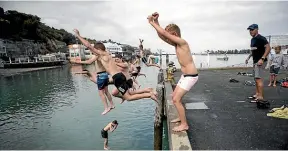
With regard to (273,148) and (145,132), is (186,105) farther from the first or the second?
(145,132)

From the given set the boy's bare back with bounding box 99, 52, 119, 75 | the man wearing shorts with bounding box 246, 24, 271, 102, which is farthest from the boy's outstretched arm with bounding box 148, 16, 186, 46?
the man wearing shorts with bounding box 246, 24, 271, 102

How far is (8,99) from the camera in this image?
26328mm

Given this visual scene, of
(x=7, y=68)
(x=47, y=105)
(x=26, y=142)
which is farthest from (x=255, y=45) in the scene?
(x=7, y=68)

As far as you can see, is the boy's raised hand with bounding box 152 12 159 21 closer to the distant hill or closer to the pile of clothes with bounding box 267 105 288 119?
the pile of clothes with bounding box 267 105 288 119

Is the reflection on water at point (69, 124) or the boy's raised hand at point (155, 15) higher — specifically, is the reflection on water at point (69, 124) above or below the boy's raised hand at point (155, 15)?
below

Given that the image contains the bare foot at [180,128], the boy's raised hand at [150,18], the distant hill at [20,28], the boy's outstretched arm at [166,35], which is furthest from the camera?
the distant hill at [20,28]

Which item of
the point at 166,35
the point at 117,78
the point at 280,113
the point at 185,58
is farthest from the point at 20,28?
the point at 280,113

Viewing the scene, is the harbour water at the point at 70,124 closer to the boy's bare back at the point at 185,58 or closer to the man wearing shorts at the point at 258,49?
the man wearing shorts at the point at 258,49

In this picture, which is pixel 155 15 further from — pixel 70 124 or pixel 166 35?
pixel 70 124

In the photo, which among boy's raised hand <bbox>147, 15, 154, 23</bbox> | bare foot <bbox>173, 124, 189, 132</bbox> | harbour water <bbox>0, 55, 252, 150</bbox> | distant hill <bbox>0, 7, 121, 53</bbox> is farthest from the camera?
distant hill <bbox>0, 7, 121, 53</bbox>

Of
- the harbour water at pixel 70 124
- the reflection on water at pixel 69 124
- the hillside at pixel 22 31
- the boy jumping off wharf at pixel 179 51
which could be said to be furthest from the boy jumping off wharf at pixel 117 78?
the hillside at pixel 22 31

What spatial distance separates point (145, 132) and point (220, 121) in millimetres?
7554

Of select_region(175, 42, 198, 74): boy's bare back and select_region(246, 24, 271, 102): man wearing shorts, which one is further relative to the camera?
select_region(246, 24, 271, 102): man wearing shorts

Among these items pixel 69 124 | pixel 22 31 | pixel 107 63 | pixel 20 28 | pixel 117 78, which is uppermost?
pixel 20 28
